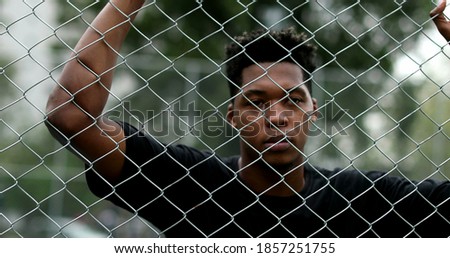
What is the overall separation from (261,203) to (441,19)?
106cm

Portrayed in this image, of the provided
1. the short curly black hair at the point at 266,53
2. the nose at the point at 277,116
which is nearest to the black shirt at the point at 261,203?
the nose at the point at 277,116

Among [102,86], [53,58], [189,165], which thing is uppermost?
[102,86]

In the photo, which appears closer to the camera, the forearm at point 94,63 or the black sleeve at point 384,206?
the forearm at point 94,63

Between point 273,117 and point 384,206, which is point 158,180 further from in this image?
point 384,206

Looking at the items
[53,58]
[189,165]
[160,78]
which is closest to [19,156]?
[53,58]

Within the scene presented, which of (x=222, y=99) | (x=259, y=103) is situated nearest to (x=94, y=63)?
(x=259, y=103)

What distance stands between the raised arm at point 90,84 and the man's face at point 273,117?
0.57 meters

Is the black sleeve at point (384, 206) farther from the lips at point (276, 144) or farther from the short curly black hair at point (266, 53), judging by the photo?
the short curly black hair at point (266, 53)

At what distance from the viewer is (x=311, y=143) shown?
10.0 meters

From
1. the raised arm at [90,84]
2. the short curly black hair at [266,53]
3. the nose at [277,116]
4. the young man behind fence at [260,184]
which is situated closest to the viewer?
the raised arm at [90,84]

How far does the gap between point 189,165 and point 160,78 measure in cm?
760

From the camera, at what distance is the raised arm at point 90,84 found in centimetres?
274
